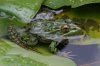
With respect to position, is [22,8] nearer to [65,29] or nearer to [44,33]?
[44,33]

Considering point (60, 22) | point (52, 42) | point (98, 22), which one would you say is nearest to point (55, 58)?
point (52, 42)

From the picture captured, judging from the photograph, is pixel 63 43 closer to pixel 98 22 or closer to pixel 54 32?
pixel 54 32

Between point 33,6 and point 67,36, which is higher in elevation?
point 33,6

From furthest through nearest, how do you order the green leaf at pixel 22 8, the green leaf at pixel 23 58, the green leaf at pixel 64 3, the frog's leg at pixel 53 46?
1. the green leaf at pixel 64 3
2. the green leaf at pixel 22 8
3. the frog's leg at pixel 53 46
4. the green leaf at pixel 23 58

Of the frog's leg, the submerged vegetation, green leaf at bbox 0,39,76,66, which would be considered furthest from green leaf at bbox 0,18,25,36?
the frog's leg

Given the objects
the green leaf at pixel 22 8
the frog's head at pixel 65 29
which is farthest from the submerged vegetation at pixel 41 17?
the frog's head at pixel 65 29

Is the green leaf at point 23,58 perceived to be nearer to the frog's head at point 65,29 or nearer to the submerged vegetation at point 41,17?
the submerged vegetation at point 41,17

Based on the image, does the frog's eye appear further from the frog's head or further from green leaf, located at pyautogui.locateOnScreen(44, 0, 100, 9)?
green leaf, located at pyautogui.locateOnScreen(44, 0, 100, 9)
